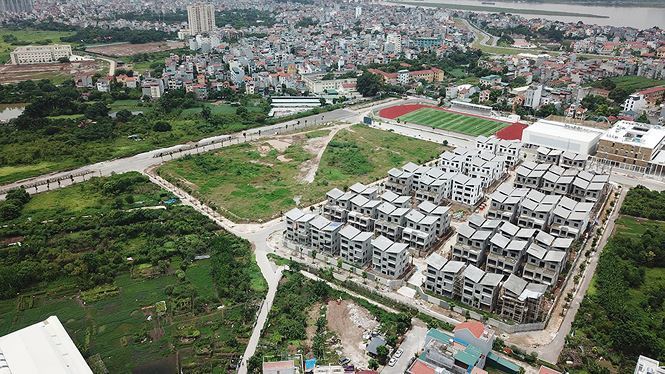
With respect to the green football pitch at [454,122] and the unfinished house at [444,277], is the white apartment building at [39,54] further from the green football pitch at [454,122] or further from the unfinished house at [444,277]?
the unfinished house at [444,277]

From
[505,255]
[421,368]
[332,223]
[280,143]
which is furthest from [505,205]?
[280,143]

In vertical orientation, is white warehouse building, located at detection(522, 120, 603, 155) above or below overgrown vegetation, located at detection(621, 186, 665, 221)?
above

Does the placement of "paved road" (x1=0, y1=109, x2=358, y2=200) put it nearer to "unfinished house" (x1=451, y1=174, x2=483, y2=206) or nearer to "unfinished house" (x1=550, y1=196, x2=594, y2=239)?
"unfinished house" (x1=451, y1=174, x2=483, y2=206)

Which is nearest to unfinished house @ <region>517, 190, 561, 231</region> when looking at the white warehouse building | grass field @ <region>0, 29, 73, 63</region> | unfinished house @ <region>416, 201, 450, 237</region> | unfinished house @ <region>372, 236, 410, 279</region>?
unfinished house @ <region>416, 201, 450, 237</region>

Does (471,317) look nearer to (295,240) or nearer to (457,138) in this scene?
(295,240)

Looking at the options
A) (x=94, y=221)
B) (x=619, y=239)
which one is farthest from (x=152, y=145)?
(x=619, y=239)

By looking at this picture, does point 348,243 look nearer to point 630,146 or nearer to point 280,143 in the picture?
point 280,143
